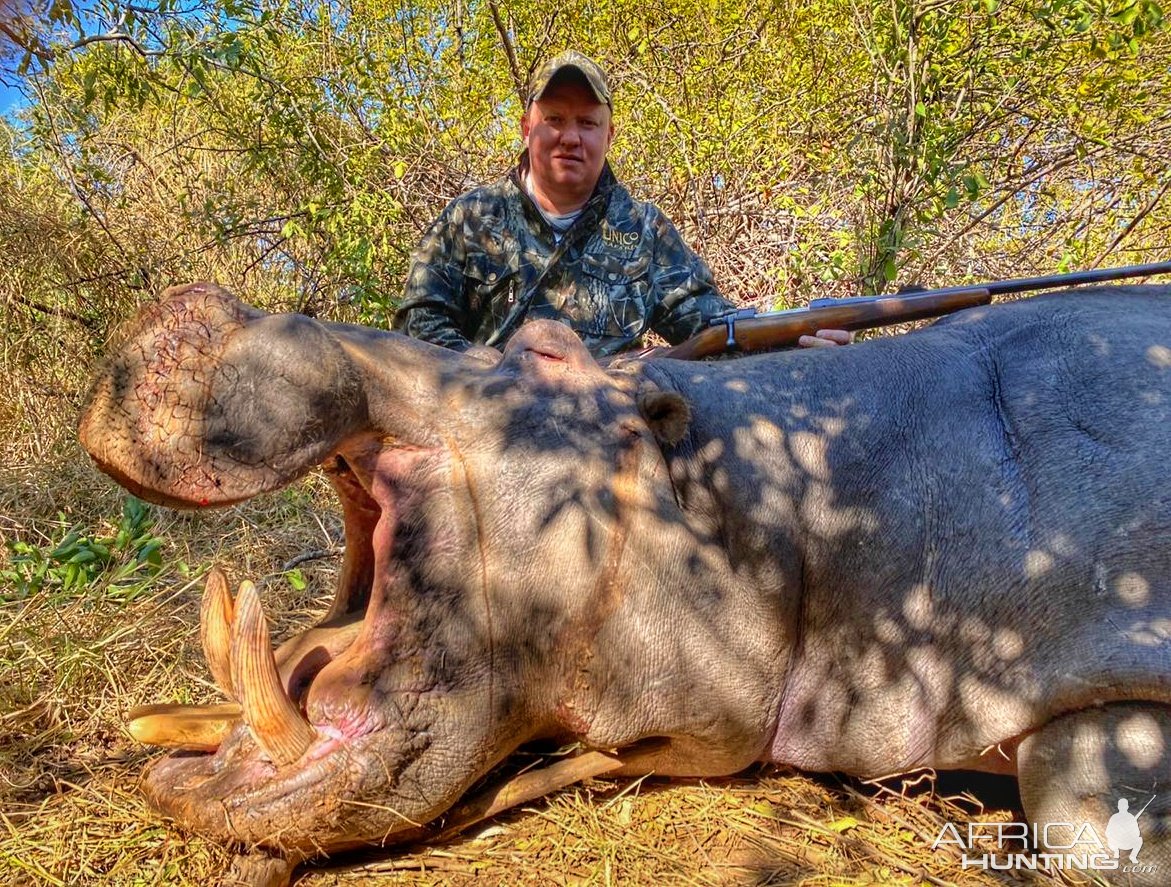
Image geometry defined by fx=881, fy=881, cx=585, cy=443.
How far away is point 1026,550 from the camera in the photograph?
215 centimetres

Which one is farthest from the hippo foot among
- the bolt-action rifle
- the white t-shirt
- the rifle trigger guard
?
the white t-shirt

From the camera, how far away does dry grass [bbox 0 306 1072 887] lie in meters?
2.06

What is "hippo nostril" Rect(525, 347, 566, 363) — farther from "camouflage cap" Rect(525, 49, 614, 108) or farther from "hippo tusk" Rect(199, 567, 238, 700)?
"camouflage cap" Rect(525, 49, 614, 108)

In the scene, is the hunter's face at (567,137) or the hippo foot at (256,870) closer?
the hippo foot at (256,870)

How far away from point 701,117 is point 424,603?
21.8ft

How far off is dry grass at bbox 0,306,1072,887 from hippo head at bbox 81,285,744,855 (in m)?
0.22

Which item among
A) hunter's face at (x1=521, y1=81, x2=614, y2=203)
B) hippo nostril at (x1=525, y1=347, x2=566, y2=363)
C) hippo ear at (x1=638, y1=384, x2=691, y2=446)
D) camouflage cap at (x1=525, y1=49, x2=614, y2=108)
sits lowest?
hippo ear at (x1=638, y1=384, x2=691, y2=446)

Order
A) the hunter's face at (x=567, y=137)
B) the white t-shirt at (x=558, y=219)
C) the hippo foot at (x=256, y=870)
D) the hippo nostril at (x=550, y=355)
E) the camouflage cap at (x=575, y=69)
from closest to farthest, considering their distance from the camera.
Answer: the hippo foot at (x=256, y=870), the hippo nostril at (x=550, y=355), the camouflage cap at (x=575, y=69), the hunter's face at (x=567, y=137), the white t-shirt at (x=558, y=219)

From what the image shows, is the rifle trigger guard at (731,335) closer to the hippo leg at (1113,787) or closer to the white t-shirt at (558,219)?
the white t-shirt at (558,219)

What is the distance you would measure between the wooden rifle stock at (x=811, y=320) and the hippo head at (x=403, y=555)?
164 cm

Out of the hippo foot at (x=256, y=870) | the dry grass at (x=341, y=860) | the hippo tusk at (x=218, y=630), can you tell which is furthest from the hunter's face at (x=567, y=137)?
the hippo foot at (x=256, y=870)

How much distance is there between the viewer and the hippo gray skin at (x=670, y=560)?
1.83m

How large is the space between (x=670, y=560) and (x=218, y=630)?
102 cm

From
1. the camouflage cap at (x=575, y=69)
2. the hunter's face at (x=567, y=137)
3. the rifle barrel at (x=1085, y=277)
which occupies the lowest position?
the rifle barrel at (x=1085, y=277)
